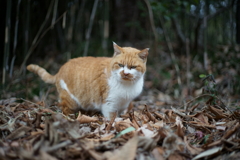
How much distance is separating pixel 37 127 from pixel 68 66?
1428mm

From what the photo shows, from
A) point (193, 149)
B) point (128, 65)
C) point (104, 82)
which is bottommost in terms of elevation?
point (193, 149)

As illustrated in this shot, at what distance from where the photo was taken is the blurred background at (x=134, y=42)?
14.2 feet

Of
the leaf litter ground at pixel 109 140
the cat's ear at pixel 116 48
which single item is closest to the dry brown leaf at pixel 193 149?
the leaf litter ground at pixel 109 140

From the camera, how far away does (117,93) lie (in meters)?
2.98

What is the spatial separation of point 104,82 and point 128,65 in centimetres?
40

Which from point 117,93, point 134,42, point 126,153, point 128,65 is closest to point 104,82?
point 117,93

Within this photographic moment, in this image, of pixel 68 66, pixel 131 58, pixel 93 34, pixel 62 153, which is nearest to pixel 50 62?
pixel 93 34

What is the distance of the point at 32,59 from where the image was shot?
6648 millimetres

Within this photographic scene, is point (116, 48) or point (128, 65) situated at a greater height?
point (116, 48)

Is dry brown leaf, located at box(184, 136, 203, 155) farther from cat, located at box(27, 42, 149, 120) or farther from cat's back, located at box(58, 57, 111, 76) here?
cat's back, located at box(58, 57, 111, 76)

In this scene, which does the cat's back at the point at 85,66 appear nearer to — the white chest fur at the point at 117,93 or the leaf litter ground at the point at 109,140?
the white chest fur at the point at 117,93

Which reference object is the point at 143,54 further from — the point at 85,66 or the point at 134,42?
the point at 134,42

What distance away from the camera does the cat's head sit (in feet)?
9.60

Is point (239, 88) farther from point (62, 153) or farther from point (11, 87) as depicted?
point (11, 87)
